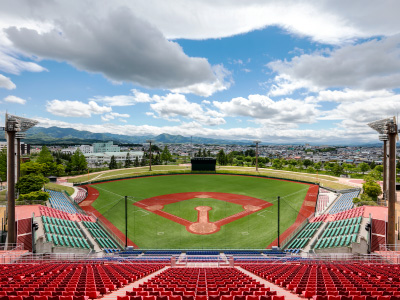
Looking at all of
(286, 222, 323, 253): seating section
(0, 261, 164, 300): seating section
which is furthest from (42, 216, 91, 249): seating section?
(286, 222, 323, 253): seating section

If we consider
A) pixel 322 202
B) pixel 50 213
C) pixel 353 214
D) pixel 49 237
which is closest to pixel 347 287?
pixel 353 214

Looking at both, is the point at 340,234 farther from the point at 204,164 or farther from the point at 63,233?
the point at 204,164

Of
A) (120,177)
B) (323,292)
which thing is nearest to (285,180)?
(120,177)

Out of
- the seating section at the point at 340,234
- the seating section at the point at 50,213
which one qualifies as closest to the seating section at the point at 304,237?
the seating section at the point at 340,234

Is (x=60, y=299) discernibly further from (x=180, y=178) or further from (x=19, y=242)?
(x=180, y=178)

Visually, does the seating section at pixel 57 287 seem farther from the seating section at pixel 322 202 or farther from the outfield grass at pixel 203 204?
the seating section at pixel 322 202
